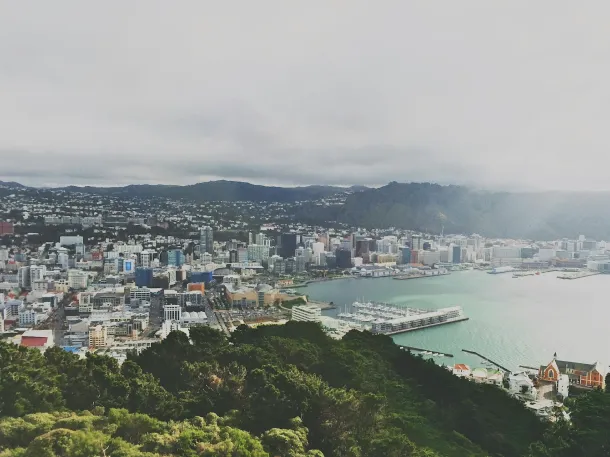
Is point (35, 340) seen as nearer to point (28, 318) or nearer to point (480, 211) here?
point (28, 318)

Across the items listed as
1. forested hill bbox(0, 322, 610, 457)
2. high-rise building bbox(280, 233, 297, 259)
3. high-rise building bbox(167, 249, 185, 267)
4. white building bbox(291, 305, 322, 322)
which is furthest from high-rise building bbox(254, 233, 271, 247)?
forested hill bbox(0, 322, 610, 457)

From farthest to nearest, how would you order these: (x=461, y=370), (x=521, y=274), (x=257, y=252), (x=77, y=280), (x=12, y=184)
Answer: (x=521, y=274) → (x=257, y=252) → (x=12, y=184) → (x=77, y=280) → (x=461, y=370)

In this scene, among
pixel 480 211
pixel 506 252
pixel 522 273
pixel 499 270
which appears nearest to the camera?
pixel 522 273

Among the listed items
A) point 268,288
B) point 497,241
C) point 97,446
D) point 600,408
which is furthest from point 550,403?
point 497,241

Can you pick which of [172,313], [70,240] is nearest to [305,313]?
[172,313]

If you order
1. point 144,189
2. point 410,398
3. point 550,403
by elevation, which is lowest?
point 550,403

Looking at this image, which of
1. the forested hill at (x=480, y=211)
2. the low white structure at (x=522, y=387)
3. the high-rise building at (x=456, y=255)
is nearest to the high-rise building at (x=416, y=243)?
the high-rise building at (x=456, y=255)

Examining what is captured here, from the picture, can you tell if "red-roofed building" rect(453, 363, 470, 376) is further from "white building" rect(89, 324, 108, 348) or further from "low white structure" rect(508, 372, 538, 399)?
"white building" rect(89, 324, 108, 348)

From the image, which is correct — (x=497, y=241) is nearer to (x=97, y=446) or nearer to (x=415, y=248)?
(x=415, y=248)
